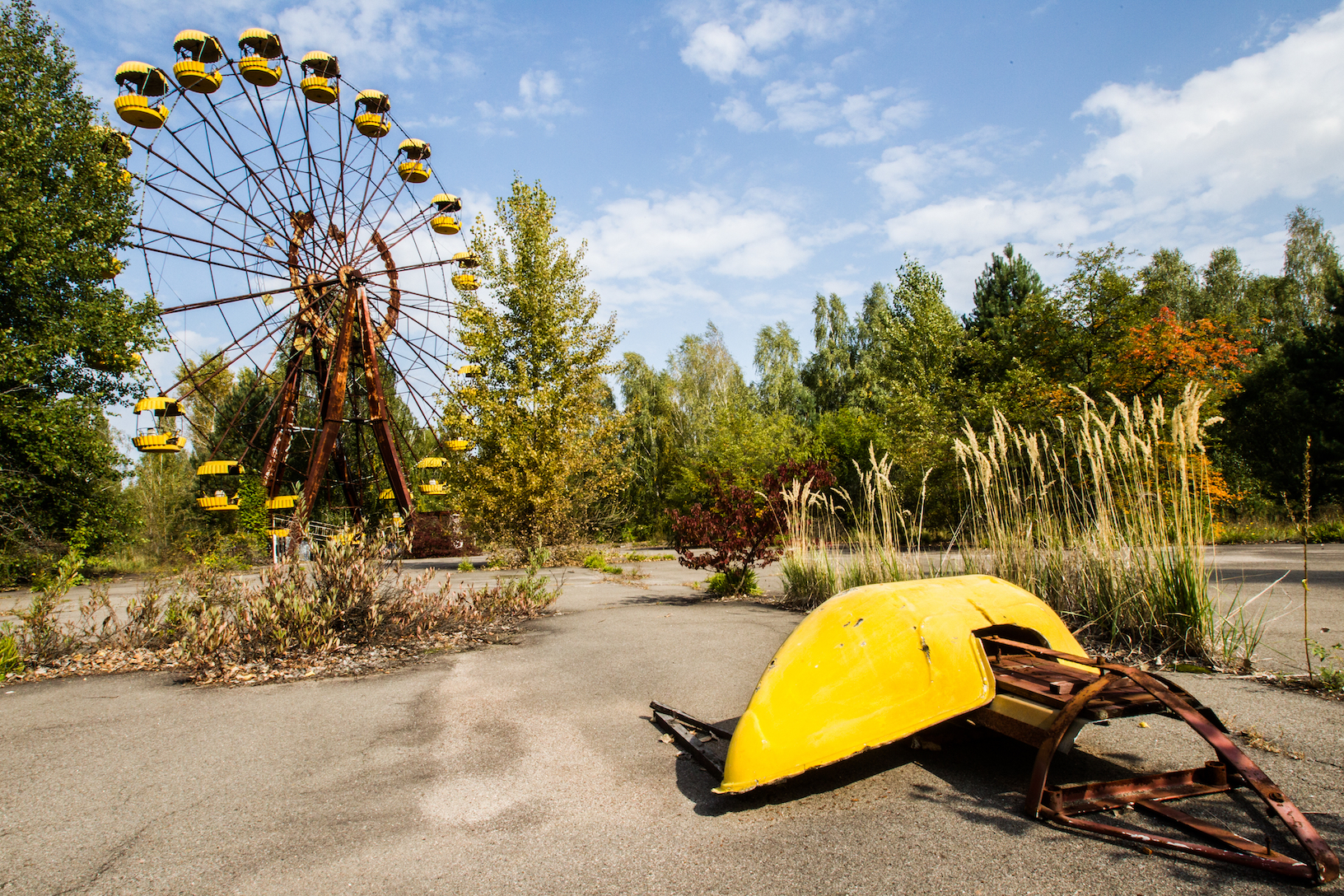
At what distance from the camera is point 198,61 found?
15898 mm

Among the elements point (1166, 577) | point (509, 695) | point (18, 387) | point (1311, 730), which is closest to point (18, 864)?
point (509, 695)

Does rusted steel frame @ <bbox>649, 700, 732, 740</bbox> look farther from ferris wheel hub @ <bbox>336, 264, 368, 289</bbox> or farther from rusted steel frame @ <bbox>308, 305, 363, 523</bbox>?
ferris wheel hub @ <bbox>336, 264, 368, 289</bbox>

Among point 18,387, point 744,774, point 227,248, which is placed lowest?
point 744,774

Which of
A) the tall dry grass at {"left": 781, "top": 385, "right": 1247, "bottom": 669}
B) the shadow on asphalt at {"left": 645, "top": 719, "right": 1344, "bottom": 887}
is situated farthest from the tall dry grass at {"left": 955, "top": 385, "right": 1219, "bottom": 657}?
the shadow on asphalt at {"left": 645, "top": 719, "right": 1344, "bottom": 887}

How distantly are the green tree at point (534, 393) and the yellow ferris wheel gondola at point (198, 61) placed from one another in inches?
273

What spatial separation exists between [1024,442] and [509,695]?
472 cm

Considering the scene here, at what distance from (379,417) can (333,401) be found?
1.50 m

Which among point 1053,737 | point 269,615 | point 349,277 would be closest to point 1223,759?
point 1053,737

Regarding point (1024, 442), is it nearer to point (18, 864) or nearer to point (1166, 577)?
point (1166, 577)

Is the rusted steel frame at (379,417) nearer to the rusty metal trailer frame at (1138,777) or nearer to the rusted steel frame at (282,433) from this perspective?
the rusted steel frame at (282,433)

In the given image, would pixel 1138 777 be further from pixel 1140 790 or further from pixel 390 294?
pixel 390 294

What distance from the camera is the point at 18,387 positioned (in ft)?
49.5

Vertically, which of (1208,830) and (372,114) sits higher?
(372,114)

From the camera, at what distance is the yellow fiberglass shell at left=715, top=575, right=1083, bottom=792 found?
8.72 feet
